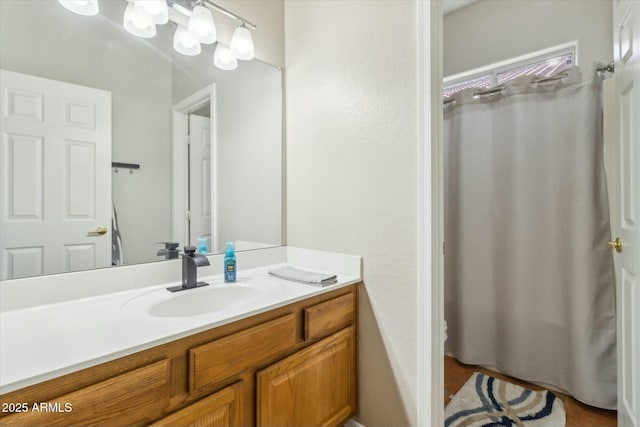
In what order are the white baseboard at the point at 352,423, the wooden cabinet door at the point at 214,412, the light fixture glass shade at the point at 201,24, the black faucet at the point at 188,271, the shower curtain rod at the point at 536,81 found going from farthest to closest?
1. the shower curtain rod at the point at 536,81
2. the white baseboard at the point at 352,423
3. the light fixture glass shade at the point at 201,24
4. the black faucet at the point at 188,271
5. the wooden cabinet door at the point at 214,412

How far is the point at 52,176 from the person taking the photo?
3.54 feet

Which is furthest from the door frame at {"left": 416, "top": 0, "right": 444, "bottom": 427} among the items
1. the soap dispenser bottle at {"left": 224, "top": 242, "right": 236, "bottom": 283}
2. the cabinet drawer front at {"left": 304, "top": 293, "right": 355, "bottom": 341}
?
the soap dispenser bottle at {"left": 224, "top": 242, "right": 236, "bottom": 283}

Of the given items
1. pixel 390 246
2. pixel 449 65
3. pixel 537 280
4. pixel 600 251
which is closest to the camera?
pixel 390 246

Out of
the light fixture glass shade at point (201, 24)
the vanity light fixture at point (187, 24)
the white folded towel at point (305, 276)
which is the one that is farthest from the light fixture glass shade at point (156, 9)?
the white folded towel at point (305, 276)

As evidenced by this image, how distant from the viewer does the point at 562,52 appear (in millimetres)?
2086

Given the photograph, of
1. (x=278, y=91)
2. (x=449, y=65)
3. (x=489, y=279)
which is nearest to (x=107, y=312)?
(x=278, y=91)

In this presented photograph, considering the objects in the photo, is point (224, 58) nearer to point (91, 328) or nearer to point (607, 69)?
point (91, 328)

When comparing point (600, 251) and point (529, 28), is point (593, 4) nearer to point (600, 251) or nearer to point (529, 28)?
point (529, 28)

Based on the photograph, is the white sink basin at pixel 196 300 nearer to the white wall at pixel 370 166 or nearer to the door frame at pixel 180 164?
the door frame at pixel 180 164

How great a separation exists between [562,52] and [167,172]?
8.48ft

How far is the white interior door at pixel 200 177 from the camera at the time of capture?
145 centimetres

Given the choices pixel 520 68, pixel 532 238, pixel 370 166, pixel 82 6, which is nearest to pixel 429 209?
pixel 370 166

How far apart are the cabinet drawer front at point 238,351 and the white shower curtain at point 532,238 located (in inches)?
60.8

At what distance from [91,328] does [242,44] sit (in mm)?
1366
